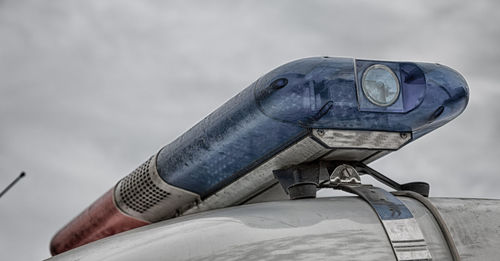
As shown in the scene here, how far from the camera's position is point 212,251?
1.35 meters

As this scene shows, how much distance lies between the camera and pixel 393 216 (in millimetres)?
1455

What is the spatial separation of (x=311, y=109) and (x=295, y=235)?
0.30 meters

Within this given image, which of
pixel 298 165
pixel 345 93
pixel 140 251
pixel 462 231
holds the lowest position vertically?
pixel 462 231

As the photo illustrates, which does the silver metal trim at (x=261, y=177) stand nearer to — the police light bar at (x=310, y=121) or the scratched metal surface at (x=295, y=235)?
the police light bar at (x=310, y=121)

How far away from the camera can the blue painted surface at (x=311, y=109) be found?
155cm

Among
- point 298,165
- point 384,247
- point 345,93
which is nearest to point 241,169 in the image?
point 298,165

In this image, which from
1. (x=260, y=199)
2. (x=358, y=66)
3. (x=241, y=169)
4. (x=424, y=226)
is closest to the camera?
(x=424, y=226)

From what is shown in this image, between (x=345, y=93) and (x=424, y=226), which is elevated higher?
(x=345, y=93)

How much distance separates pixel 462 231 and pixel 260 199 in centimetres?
53

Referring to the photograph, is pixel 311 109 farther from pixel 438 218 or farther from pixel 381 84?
pixel 438 218

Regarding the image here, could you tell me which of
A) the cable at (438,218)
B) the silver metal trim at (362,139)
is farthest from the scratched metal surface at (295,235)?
the silver metal trim at (362,139)

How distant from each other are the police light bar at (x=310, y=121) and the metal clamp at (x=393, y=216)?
0.20 ft

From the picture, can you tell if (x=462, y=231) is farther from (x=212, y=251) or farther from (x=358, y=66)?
Result: (x=212, y=251)

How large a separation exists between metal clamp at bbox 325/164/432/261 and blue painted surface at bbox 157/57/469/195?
13 centimetres
